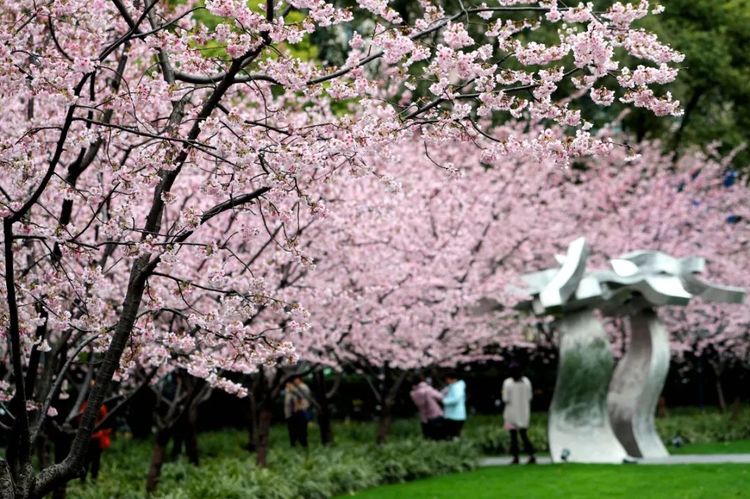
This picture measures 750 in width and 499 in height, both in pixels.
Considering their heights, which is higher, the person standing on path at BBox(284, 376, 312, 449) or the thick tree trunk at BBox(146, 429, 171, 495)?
the person standing on path at BBox(284, 376, 312, 449)

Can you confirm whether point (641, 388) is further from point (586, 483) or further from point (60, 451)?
point (60, 451)

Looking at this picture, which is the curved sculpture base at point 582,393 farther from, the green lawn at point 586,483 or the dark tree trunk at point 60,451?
the dark tree trunk at point 60,451

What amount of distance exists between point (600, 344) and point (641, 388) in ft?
4.95

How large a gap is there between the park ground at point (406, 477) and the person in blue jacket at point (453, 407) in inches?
15.4

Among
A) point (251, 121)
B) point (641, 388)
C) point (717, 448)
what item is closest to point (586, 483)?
point (641, 388)

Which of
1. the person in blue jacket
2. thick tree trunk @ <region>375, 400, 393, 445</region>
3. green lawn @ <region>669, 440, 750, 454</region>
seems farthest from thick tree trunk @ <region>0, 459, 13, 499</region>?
green lawn @ <region>669, 440, 750, 454</region>

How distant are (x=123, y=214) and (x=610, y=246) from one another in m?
20.7

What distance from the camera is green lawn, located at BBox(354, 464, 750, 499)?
40.1 feet

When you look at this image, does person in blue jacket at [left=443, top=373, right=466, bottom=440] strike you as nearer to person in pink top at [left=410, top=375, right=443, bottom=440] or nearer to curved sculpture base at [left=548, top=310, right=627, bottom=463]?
person in pink top at [left=410, top=375, right=443, bottom=440]

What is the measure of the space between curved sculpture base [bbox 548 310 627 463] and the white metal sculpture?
0.05 feet

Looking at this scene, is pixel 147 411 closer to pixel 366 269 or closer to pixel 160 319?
pixel 366 269

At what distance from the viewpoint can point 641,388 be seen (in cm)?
1773

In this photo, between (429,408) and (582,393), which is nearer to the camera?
(582,393)

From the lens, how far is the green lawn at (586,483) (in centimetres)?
1223
